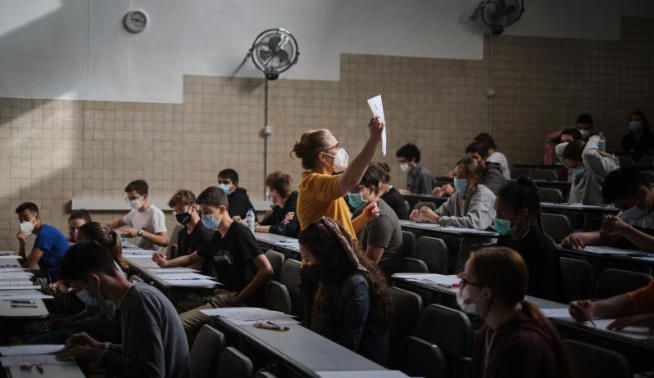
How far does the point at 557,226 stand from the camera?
689 centimetres

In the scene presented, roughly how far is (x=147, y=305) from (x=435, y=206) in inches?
234

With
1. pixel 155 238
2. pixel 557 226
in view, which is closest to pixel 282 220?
pixel 155 238

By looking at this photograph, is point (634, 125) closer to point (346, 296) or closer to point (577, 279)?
point (577, 279)

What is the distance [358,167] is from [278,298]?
1411mm

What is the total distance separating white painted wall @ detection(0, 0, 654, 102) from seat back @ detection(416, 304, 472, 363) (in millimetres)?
6676

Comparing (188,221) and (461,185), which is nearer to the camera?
(188,221)

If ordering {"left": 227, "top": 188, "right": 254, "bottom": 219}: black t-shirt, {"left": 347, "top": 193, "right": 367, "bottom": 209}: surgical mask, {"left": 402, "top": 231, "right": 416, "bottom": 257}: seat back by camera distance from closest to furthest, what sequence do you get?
{"left": 347, "top": 193, "right": 367, "bottom": 209}: surgical mask, {"left": 402, "top": 231, "right": 416, "bottom": 257}: seat back, {"left": 227, "top": 188, "right": 254, "bottom": 219}: black t-shirt

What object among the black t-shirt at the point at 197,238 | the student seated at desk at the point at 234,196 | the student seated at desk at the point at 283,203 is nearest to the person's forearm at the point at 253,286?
the black t-shirt at the point at 197,238

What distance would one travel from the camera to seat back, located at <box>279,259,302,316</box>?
5142mm

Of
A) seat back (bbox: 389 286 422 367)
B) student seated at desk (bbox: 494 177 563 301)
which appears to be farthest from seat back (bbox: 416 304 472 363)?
student seated at desk (bbox: 494 177 563 301)

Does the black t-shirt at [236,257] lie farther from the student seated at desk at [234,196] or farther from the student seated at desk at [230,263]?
the student seated at desk at [234,196]

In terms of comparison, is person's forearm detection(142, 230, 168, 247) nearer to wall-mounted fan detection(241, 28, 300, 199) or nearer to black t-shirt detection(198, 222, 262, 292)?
black t-shirt detection(198, 222, 262, 292)

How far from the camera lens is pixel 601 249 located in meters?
5.63

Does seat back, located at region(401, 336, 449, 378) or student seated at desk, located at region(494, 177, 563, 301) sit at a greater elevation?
student seated at desk, located at region(494, 177, 563, 301)
